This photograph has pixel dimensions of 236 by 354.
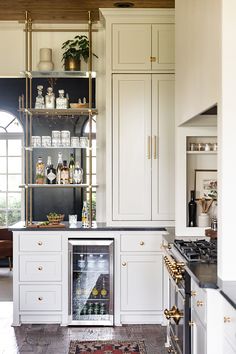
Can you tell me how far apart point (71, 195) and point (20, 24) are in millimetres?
2957

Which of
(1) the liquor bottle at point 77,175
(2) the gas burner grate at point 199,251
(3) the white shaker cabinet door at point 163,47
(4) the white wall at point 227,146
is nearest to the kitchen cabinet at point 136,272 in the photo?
(1) the liquor bottle at point 77,175

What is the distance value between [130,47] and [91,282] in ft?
7.02

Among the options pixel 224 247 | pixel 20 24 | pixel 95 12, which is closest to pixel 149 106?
pixel 95 12

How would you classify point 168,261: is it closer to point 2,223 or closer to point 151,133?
point 151,133

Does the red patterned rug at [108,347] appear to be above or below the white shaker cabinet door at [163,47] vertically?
below

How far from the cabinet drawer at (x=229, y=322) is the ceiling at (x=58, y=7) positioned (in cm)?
324

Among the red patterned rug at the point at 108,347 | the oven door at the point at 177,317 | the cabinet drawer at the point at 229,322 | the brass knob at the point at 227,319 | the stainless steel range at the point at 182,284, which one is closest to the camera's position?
the cabinet drawer at the point at 229,322

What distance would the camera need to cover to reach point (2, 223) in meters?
8.39

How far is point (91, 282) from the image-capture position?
16.1ft

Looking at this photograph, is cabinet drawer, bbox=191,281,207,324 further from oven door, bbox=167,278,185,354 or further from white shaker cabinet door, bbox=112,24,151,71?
white shaker cabinet door, bbox=112,24,151,71

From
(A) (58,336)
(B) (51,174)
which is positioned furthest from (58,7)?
(A) (58,336)

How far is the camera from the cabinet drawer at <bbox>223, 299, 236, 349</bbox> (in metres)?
2.02

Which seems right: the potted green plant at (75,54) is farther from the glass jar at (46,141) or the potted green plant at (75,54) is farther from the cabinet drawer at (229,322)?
the cabinet drawer at (229,322)

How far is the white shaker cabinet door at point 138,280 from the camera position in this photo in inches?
192
